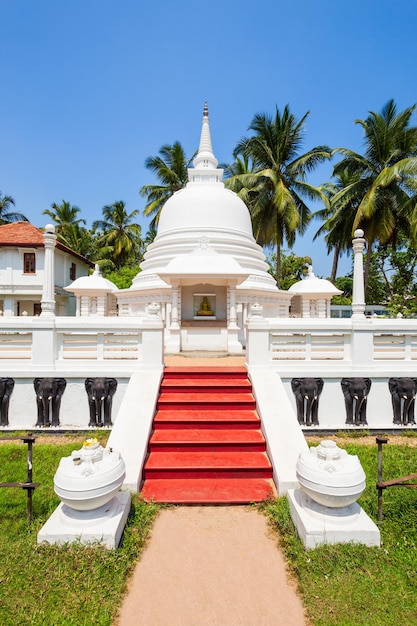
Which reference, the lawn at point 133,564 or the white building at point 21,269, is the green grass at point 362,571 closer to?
the lawn at point 133,564

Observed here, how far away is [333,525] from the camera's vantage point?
397 centimetres

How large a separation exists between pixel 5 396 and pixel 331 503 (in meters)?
7.11

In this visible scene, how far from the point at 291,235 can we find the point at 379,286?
20.1 meters

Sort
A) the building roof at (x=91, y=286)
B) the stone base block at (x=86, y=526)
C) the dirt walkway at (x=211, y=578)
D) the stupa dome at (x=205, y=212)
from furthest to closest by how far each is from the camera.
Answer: the building roof at (x=91, y=286) → the stupa dome at (x=205, y=212) → the stone base block at (x=86, y=526) → the dirt walkway at (x=211, y=578)

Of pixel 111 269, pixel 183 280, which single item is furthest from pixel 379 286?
pixel 183 280

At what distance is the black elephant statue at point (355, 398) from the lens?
773 cm

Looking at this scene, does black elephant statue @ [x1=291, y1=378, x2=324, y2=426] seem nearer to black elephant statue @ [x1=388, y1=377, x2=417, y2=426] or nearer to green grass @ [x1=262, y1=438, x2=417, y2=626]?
black elephant statue @ [x1=388, y1=377, x2=417, y2=426]

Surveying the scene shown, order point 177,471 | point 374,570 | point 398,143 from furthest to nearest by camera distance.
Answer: point 398,143, point 177,471, point 374,570

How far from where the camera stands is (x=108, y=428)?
7.54 metres

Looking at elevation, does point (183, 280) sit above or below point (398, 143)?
below

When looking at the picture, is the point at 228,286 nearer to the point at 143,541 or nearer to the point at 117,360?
the point at 117,360

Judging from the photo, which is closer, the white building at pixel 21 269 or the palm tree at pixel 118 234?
the white building at pixel 21 269

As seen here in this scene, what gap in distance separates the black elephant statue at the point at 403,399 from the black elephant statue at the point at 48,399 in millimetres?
7802

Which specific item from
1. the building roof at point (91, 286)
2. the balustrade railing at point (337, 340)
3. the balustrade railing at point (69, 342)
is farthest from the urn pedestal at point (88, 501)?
the building roof at point (91, 286)
